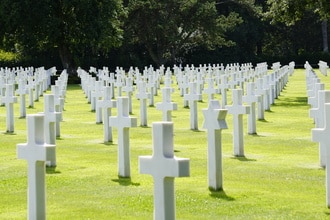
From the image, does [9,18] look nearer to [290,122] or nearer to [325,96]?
[290,122]

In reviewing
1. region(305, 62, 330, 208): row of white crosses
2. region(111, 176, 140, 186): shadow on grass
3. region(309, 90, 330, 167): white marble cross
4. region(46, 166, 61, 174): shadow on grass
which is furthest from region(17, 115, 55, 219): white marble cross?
region(46, 166, 61, 174): shadow on grass

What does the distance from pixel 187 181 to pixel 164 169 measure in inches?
181

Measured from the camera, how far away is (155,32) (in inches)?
2598

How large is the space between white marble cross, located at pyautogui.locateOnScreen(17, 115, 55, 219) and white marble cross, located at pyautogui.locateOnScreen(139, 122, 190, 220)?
1.04 meters

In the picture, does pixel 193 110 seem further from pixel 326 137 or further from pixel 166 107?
pixel 326 137

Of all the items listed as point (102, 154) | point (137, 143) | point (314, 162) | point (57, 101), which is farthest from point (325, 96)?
point (57, 101)

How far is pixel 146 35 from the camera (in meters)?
66.8

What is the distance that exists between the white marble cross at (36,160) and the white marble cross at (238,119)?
620 cm

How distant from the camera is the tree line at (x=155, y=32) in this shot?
1955 inches

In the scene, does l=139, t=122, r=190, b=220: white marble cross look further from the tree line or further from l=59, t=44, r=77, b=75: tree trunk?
l=59, t=44, r=77, b=75: tree trunk

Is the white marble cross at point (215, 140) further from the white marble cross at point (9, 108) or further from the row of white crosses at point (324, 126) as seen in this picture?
the white marble cross at point (9, 108)

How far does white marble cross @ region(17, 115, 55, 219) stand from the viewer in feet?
25.9

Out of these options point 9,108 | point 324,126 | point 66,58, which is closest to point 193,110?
point 9,108

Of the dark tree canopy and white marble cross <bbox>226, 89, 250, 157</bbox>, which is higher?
the dark tree canopy
